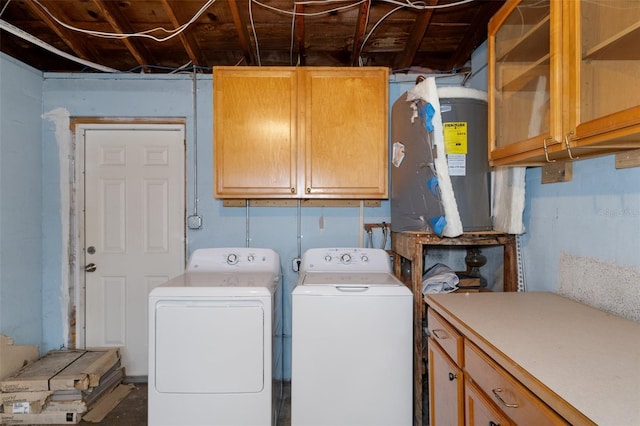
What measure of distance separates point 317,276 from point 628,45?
172 centimetres

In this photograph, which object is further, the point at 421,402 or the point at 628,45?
the point at 421,402

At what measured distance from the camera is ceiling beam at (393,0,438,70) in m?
2.05

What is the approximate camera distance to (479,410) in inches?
44.6

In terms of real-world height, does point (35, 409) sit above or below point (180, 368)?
below

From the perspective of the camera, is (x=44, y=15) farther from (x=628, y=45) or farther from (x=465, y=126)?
(x=628, y=45)

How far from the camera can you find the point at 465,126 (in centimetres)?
187

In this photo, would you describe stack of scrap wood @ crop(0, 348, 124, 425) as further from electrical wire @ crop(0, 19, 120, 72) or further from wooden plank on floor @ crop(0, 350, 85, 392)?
electrical wire @ crop(0, 19, 120, 72)

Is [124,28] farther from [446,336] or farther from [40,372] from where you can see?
[446,336]

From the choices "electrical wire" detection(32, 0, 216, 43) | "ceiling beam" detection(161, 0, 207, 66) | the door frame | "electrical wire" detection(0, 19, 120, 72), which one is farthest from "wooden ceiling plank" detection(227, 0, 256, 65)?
"electrical wire" detection(0, 19, 120, 72)

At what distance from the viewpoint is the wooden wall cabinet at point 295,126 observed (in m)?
2.25

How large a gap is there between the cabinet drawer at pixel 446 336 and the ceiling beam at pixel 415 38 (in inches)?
67.2

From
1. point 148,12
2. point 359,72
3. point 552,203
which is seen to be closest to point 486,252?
point 552,203

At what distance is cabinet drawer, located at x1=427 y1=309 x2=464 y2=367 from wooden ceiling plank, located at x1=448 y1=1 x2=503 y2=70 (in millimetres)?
1731

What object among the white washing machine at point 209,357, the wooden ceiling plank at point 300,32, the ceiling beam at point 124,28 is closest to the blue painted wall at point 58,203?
the ceiling beam at point 124,28
